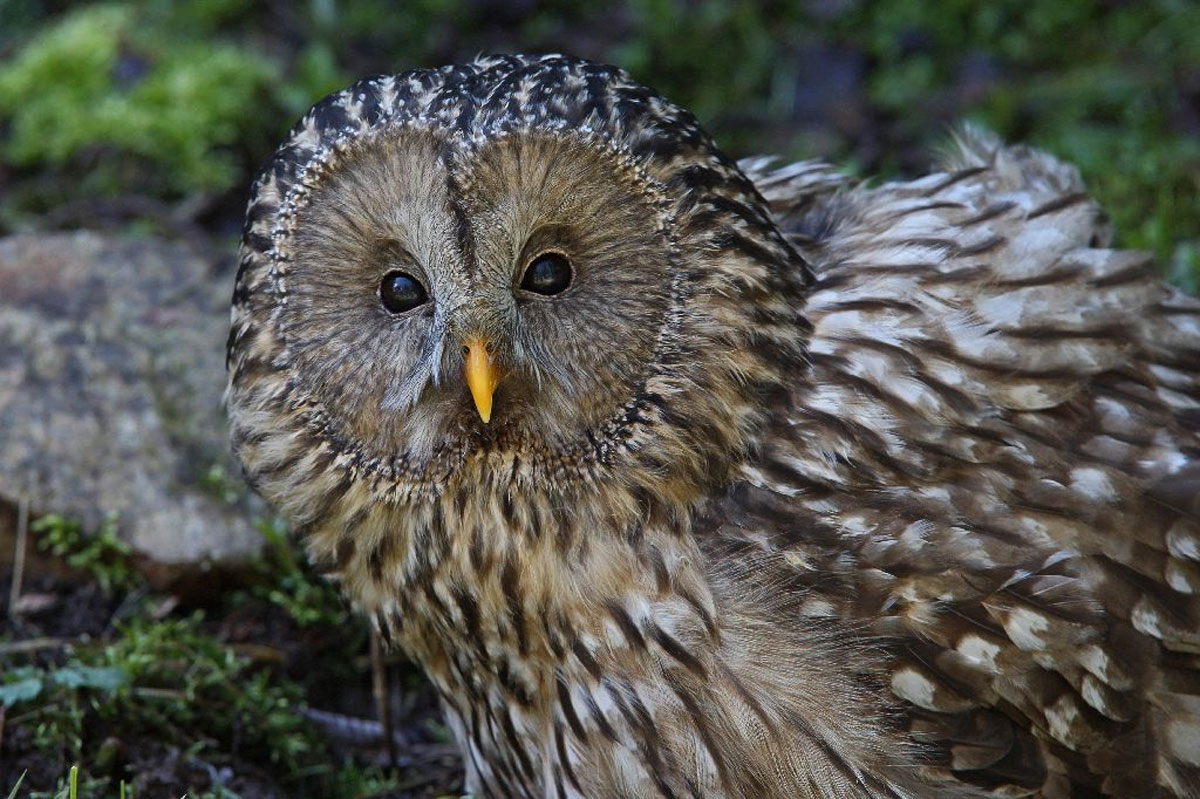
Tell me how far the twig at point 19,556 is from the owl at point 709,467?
1241 mm

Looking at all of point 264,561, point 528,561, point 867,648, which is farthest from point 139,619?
point 867,648

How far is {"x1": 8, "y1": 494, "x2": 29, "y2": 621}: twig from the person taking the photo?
3859 millimetres

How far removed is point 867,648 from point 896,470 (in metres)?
0.34

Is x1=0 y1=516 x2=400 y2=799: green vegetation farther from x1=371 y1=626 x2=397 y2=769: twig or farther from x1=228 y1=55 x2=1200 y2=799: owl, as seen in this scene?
x1=228 y1=55 x2=1200 y2=799: owl

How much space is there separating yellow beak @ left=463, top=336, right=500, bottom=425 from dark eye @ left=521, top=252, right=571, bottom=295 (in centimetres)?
16

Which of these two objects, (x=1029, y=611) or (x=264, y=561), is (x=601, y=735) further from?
(x=264, y=561)

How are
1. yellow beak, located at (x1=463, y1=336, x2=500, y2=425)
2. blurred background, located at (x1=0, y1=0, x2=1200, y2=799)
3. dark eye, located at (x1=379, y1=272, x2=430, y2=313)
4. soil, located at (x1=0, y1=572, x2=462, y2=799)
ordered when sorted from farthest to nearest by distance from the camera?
blurred background, located at (x1=0, y1=0, x2=1200, y2=799) → soil, located at (x1=0, y1=572, x2=462, y2=799) → dark eye, located at (x1=379, y1=272, x2=430, y2=313) → yellow beak, located at (x1=463, y1=336, x2=500, y2=425)

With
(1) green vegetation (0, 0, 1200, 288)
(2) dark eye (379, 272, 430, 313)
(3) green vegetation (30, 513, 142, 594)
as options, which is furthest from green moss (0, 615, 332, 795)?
(1) green vegetation (0, 0, 1200, 288)

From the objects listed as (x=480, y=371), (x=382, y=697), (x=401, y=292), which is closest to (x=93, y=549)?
(x=382, y=697)

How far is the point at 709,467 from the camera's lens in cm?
284

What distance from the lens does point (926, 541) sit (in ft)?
9.05

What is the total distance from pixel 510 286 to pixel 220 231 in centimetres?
329

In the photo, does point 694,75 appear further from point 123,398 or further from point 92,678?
point 92,678

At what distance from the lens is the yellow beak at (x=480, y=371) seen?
2.53m
